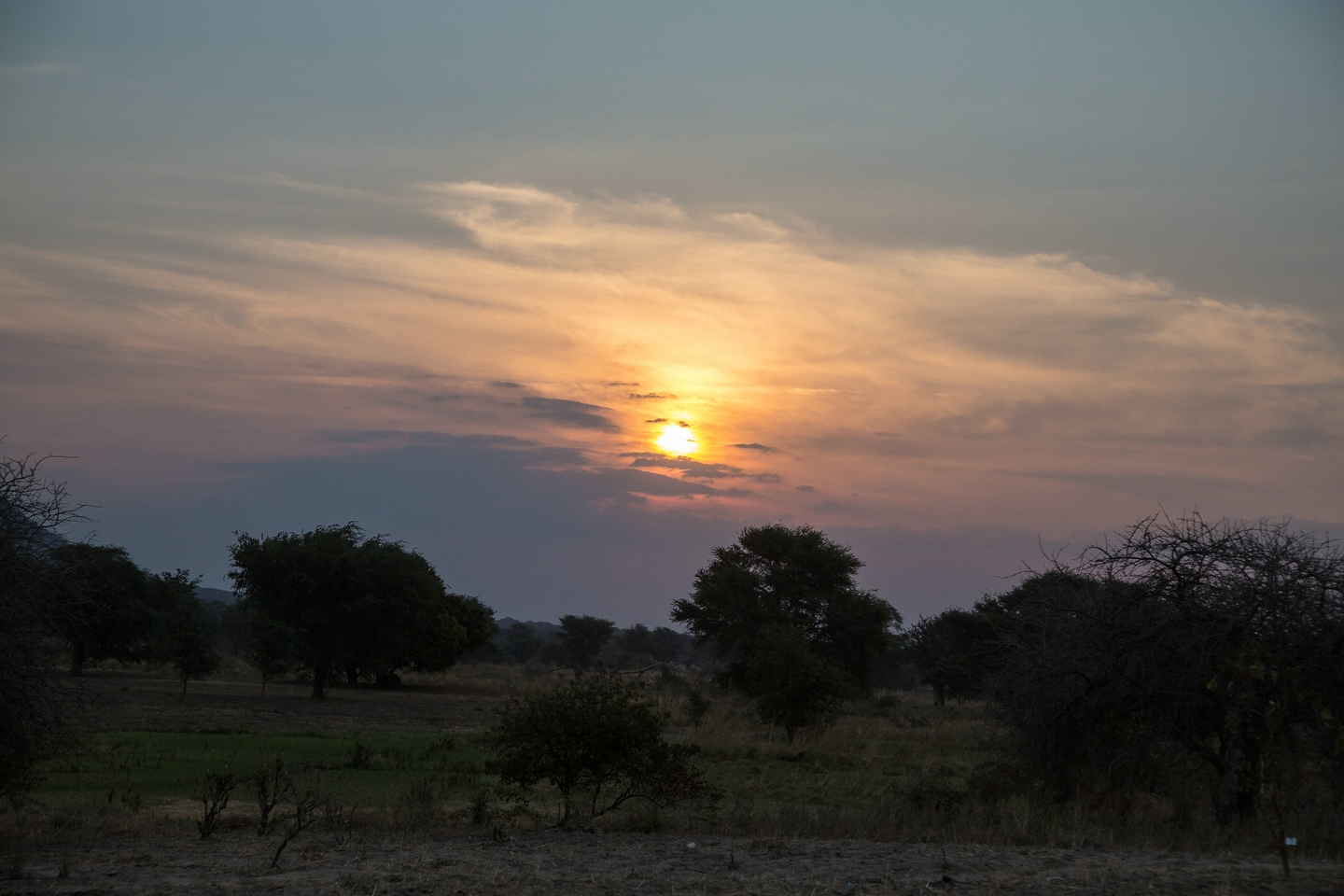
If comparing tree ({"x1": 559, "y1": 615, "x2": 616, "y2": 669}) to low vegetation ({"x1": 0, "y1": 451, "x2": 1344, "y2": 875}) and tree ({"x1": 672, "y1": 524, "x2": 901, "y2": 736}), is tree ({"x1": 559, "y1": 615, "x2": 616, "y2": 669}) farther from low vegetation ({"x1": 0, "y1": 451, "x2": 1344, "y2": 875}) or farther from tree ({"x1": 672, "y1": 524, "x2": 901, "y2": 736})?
low vegetation ({"x1": 0, "y1": 451, "x2": 1344, "y2": 875})

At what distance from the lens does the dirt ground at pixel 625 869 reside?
8.60m

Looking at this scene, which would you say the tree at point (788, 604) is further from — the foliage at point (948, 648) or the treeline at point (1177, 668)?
the treeline at point (1177, 668)

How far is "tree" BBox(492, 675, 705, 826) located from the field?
0.49 m

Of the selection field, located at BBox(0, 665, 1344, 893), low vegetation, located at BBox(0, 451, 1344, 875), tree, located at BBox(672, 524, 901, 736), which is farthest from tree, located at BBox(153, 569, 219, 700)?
tree, located at BBox(672, 524, 901, 736)

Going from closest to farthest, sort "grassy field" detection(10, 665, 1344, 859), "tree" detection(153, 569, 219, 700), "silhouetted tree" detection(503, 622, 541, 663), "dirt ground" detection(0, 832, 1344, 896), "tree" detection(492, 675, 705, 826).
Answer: "dirt ground" detection(0, 832, 1344, 896) → "grassy field" detection(10, 665, 1344, 859) → "tree" detection(492, 675, 705, 826) → "tree" detection(153, 569, 219, 700) → "silhouetted tree" detection(503, 622, 541, 663)

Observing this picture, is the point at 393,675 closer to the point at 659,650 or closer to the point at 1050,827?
the point at 1050,827

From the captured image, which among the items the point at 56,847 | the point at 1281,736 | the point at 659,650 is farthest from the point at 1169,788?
the point at 659,650

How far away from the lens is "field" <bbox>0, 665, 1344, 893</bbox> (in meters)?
8.97

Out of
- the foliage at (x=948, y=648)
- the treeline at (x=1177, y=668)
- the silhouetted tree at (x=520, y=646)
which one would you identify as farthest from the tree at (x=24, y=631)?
the silhouetted tree at (x=520, y=646)

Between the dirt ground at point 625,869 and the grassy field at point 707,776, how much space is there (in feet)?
4.47

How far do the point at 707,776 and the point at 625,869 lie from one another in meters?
11.4

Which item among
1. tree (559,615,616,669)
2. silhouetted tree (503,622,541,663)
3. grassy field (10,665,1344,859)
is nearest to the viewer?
grassy field (10,665,1344,859)

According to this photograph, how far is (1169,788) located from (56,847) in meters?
15.3

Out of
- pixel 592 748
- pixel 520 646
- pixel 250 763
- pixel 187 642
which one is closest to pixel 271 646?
pixel 187 642
